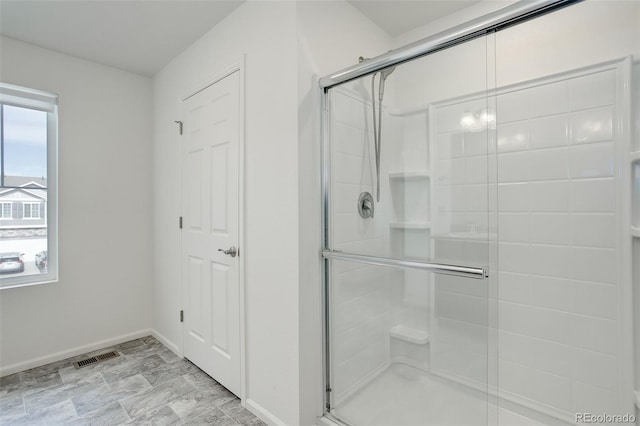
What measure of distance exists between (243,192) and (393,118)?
96 centimetres

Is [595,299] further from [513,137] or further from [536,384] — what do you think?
[513,137]

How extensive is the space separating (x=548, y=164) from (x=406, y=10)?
49.7 inches

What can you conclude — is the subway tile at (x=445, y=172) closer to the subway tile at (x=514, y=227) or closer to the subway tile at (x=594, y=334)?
the subway tile at (x=514, y=227)

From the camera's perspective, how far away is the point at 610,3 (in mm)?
1467

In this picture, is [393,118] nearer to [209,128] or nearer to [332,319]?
[332,319]

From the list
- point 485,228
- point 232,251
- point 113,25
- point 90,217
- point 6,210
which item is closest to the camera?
point 485,228

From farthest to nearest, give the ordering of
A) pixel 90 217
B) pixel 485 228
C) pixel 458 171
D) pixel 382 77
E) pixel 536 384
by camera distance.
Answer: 1. pixel 90 217
2. pixel 536 384
3. pixel 382 77
4. pixel 458 171
5. pixel 485 228

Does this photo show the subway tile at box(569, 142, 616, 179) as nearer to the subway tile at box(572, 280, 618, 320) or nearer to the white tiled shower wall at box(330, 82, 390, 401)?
the subway tile at box(572, 280, 618, 320)

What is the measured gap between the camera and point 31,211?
246cm

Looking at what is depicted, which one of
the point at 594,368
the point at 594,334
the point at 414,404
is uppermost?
the point at 594,334

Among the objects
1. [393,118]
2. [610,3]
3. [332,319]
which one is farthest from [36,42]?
[610,3]

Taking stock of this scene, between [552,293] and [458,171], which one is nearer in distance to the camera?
[458,171]

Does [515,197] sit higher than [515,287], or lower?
higher

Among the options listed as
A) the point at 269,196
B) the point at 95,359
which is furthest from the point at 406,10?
the point at 95,359
